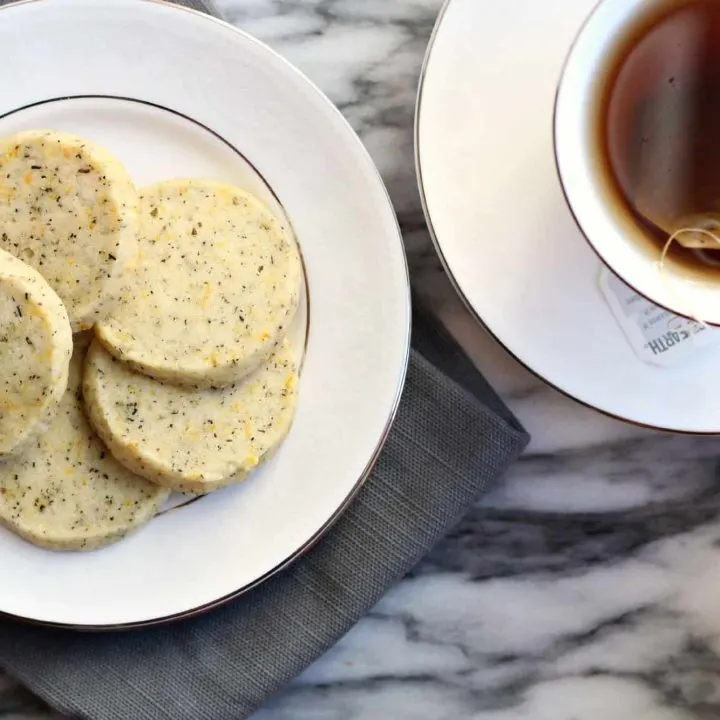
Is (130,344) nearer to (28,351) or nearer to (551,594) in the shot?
(28,351)

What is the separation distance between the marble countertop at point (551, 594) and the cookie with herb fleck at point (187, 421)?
29cm

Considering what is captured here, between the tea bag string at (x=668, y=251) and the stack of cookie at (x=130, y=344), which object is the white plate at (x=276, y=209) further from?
the tea bag string at (x=668, y=251)

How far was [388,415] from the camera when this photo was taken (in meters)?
1.09

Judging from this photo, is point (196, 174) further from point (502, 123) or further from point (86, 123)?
point (502, 123)

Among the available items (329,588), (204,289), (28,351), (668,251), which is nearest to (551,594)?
(329,588)

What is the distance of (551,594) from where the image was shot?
125 cm

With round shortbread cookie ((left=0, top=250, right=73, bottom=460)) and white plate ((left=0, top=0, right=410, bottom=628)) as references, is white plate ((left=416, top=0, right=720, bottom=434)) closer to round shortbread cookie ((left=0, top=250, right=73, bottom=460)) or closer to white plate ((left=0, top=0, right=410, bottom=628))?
white plate ((left=0, top=0, right=410, bottom=628))

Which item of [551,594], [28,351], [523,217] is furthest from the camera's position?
[551,594]

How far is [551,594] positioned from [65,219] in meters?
0.81

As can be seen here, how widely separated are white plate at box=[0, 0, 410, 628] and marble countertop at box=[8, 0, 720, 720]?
0.15m

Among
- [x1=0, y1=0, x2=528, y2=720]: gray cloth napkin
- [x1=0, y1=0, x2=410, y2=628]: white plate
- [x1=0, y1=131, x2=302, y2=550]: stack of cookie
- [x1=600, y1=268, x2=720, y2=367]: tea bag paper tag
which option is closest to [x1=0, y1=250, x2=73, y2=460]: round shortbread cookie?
[x1=0, y1=131, x2=302, y2=550]: stack of cookie

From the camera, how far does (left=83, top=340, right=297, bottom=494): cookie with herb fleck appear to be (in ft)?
3.41

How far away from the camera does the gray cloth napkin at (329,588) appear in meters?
1.13

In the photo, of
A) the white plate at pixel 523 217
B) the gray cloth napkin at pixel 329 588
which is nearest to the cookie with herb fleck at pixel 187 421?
the gray cloth napkin at pixel 329 588
